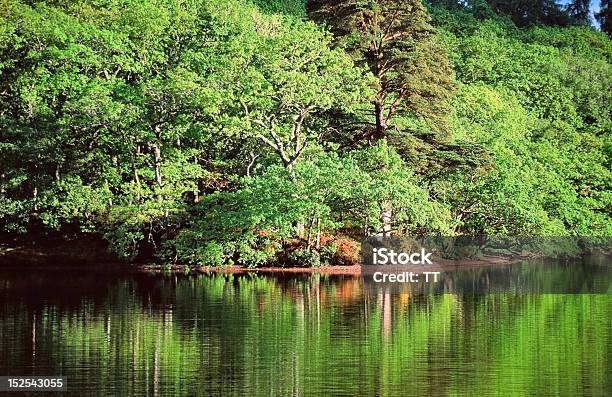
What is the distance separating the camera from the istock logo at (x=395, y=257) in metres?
36.8

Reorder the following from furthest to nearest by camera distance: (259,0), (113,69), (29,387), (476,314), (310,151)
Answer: (259,0) → (113,69) → (310,151) → (476,314) → (29,387)

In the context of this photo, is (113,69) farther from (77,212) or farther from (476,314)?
(476,314)

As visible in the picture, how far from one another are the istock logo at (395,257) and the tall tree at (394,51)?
179 inches

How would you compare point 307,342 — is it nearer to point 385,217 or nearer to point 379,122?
point 385,217

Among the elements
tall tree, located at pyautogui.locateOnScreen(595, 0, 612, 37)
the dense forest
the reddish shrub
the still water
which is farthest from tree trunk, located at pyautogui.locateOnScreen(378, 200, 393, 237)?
tall tree, located at pyautogui.locateOnScreen(595, 0, 612, 37)

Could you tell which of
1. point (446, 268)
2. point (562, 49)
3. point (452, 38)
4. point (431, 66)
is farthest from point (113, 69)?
point (562, 49)

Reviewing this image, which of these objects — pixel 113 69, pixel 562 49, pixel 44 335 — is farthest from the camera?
pixel 562 49

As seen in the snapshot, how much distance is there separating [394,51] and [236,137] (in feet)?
21.4

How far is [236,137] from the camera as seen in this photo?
123 ft

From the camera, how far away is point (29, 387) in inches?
519

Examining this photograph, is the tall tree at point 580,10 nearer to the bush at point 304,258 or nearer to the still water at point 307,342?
the bush at point 304,258

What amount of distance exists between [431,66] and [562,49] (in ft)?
141

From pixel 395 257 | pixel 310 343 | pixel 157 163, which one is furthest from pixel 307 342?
pixel 157 163
